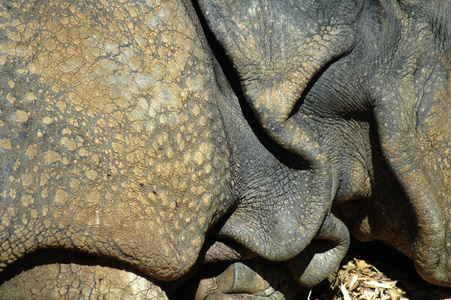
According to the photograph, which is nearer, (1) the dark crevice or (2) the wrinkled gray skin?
(2) the wrinkled gray skin

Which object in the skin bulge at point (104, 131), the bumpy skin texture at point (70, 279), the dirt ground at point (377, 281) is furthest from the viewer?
the dirt ground at point (377, 281)

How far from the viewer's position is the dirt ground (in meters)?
2.69

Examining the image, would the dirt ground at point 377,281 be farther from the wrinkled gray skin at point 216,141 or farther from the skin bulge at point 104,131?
the skin bulge at point 104,131

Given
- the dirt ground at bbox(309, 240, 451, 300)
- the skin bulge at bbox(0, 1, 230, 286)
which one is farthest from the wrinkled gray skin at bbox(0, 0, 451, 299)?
the dirt ground at bbox(309, 240, 451, 300)

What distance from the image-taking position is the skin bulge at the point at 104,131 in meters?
1.53

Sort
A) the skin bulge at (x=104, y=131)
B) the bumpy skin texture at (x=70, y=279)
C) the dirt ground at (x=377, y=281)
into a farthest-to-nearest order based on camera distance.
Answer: the dirt ground at (x=377, y=281), the bumpy skin texture at (x=70, y=279), the skin bulge at (x=104, y=131)

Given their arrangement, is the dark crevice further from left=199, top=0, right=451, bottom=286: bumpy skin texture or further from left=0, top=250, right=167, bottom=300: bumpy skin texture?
left=0, top=250, right=167, bottom=300: bumpy skin texture

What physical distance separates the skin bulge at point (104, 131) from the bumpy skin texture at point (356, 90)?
27 centimetres

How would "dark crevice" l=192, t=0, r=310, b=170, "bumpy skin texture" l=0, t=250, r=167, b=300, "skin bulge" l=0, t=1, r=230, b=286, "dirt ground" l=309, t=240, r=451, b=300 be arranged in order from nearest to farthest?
"skin bulge" l=0, t=1, r=230, b=286 < "bumpy skin texture" l=0, t=250, r=167, b=300 < "dark crevice" l=192, t=0, r=310, b=170 < "dirt ground" l=309, t=240, r=451, b=300

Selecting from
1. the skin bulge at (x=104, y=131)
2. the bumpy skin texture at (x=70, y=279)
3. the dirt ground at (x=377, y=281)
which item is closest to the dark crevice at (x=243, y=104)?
the skin bulge at (x=104, y=131)

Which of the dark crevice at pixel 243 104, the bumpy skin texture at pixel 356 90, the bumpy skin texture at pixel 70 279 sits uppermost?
the bumpy skin texture at pixel 356 90

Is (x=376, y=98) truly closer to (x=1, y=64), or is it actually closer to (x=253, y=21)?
(x=253, y=21)

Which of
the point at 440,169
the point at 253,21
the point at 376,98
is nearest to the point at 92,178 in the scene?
the point at 253,21

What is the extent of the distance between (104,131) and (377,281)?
188cm
